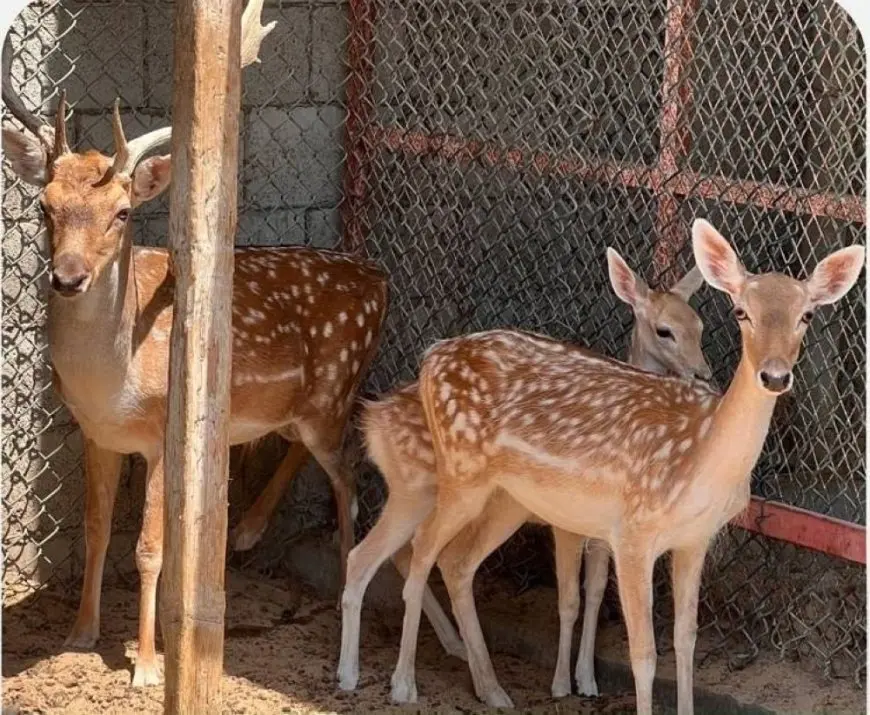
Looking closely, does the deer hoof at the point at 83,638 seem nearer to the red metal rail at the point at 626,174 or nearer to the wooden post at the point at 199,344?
the wooden post at the point at 199,344

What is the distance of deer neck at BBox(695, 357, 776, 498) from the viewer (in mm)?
5117

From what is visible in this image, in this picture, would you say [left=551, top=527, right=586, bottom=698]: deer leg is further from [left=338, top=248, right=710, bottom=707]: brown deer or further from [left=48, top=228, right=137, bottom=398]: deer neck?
[left=48, top=228, right=137, bottom=398]: deer neck

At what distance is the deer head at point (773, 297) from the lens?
193 inches

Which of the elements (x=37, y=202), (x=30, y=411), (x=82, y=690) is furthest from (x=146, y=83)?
(x=82, y=690)

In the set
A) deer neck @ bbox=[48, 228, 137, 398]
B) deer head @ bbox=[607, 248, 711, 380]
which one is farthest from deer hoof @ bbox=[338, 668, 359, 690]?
deer head @ bbox=[607, 248, 711, 380]

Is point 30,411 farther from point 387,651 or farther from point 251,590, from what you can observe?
point 387,651

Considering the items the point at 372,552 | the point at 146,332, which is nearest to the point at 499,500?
the point at 372,552

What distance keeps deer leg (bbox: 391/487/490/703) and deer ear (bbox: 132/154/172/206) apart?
Answer: 4.65ft

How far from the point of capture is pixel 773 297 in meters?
5.03

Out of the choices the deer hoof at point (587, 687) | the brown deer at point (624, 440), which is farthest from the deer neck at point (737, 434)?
the deer hoof at point (587, 687)

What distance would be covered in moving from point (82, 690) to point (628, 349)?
233 centimetres

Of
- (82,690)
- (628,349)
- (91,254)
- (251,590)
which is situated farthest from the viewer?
(251,590)

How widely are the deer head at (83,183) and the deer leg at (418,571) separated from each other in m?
1.41

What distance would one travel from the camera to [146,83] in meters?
6.97
